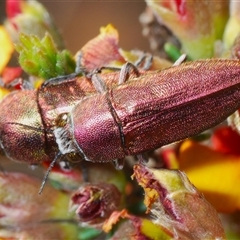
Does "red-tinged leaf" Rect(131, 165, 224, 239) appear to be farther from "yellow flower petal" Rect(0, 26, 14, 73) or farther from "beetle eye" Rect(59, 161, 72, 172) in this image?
"yellow flower petal" Rect(0, 26, 14, 73)

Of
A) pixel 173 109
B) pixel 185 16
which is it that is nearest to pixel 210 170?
pixel 173 109

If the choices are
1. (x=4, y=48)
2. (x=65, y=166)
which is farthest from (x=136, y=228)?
(x=4, y=48)

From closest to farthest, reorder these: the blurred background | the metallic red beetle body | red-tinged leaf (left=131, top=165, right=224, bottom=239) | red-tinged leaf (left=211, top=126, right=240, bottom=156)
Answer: red-tinged leaf (left=131, top=165, right=224, bottom=239)
the metallic red beetle body
red-tinged leaf (left=211, top=126, right=240, bottom=156)
the blurred background

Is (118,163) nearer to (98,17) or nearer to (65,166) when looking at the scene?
(65,166)

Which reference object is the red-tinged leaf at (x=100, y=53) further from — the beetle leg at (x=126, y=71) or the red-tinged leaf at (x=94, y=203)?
the red-tinged leaf at (x=94, y=203)

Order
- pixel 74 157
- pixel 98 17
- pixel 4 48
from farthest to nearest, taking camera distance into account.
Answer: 1. pixel 98 17
2. pixel 4 48
3. pixel 74 157

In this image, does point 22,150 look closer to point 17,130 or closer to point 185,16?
point 17,130

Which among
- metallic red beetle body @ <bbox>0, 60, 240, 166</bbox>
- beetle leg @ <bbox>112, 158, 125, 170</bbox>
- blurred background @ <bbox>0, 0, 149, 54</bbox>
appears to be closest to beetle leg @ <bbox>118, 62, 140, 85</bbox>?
metallic red beetle body @ <bbox>0, 60, 240, 166</bbox>
